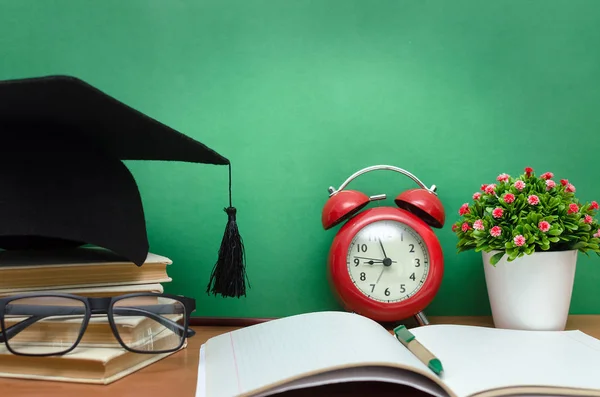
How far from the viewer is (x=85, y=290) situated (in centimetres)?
81

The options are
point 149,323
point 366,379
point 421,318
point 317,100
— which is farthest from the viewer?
point 317,100

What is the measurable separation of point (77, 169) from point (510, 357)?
27.2 inches

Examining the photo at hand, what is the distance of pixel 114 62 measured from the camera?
46.3 inches

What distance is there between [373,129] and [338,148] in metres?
0.09

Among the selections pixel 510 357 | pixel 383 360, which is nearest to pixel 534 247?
pixel 510 357

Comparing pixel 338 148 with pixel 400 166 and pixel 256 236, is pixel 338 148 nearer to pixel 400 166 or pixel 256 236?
pixel 400 166

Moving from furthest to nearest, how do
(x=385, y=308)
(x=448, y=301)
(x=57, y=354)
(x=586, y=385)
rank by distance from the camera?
(x=448, y=301) → (x=385, y=308) → (x=57, y=354) → (x=586, y=385)

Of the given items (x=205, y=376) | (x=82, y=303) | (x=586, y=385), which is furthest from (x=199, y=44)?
(x=586, y=385)

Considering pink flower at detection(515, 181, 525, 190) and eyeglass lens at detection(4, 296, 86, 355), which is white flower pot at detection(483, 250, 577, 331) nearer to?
pink flower at detection(515, 181, 525, 190)

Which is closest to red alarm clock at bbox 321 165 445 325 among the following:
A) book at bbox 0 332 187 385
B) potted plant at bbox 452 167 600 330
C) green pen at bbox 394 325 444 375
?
potted plant at bbox 452 167 600 330

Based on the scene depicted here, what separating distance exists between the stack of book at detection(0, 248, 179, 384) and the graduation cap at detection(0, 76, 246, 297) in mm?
50

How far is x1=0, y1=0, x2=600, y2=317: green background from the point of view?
1167mm

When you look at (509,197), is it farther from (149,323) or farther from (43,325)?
(43,325)

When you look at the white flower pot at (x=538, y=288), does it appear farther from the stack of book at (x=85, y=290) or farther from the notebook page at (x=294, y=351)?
the stack of book at (x=85, y=290)
